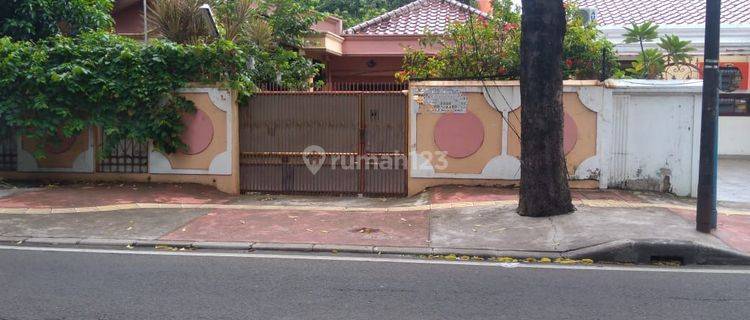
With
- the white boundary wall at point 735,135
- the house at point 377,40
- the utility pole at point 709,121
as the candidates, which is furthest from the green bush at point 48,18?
the white boundary wall at point 735,135

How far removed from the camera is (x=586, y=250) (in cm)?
755

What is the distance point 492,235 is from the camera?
27.6ft

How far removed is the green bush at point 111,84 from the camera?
1147 centimetres

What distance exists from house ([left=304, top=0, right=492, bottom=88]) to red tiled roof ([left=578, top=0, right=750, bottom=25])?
3.28m

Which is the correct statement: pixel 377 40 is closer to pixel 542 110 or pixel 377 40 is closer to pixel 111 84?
pixel 111 84

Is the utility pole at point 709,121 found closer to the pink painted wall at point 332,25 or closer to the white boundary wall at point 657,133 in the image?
the white boundary wall at point 657,133

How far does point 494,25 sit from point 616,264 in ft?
20.0

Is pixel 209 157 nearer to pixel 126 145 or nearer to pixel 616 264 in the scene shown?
pixel 126 145

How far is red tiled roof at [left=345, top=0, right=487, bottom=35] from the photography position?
18.4 metres

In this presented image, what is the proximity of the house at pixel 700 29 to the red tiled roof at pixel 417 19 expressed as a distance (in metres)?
3.73

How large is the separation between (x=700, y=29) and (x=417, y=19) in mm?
8014

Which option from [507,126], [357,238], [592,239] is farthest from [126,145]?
[592,239]

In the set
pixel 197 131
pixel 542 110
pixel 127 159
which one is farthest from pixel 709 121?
pixel 127 159

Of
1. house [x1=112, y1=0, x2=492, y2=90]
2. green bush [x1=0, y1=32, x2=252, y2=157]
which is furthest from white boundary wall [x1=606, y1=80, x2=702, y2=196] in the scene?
green bush [x1=0, y1=32, x2=252, y2=157]
